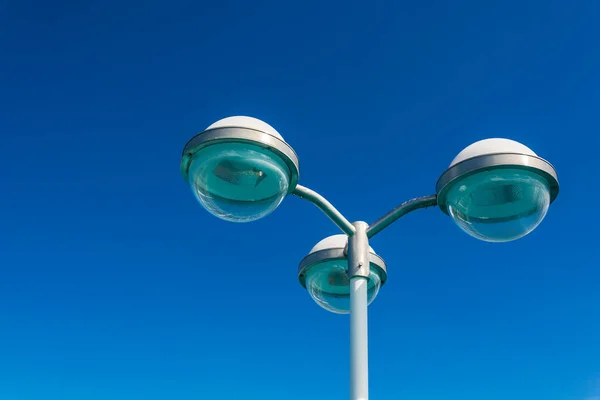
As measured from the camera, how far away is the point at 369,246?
5672 millimetres

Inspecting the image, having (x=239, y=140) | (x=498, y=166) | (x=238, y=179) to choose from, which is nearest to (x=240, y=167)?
(x=238, y=179)

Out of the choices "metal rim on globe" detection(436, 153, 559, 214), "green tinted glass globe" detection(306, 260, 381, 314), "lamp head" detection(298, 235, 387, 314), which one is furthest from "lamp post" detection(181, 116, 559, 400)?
"green tinted glass globe" detection(306, 260, 381, 314)

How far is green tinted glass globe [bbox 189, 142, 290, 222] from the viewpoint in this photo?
16.6 ft

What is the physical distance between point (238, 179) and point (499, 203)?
213 centimetres

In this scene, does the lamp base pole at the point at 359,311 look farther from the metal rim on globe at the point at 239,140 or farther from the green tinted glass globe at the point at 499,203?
the metal rim on globe at the point at 239,140

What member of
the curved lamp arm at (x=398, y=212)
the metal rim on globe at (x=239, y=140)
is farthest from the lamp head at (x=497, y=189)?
the metal rim on globe at (x=239, y=140)

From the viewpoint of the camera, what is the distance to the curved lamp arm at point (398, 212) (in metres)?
5.46

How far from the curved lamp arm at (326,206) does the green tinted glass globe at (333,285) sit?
0.48 metres

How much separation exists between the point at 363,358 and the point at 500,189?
172 centimetres

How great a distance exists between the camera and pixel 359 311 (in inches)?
206

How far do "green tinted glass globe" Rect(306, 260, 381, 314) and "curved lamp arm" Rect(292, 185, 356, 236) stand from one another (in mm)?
484

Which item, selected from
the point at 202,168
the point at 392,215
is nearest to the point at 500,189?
the point at 392,215

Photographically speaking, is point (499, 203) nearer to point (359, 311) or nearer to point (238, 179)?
point (359, 311)

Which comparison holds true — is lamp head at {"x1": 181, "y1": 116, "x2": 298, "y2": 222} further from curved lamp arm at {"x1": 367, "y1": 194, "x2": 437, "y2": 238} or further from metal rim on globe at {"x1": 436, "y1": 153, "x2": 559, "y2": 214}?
metal rim on globe at {"x1": 436, "y1": 153, "x2": 559, "y2": 214}
